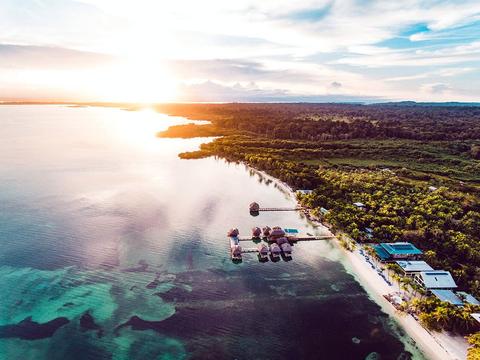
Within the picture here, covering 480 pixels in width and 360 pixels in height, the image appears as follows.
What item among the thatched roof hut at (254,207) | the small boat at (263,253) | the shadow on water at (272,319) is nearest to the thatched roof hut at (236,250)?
the small boat at (263,253)

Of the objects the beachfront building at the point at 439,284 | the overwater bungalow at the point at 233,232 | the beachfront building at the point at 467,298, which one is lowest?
the overwater bungalow at the point at 233,232

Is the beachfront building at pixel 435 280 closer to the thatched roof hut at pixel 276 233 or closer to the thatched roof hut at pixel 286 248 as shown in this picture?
the thatched roof hut at pixel 286 248

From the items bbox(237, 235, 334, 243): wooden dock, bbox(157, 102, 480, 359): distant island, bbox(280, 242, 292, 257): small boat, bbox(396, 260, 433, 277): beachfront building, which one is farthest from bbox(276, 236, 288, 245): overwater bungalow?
bbox(396, 260, 433, 277): beachfront building

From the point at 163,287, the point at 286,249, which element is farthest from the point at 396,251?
the point at 163,287

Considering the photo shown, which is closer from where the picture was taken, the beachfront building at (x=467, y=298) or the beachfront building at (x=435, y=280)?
the beachfront building at (x=467, y=298)

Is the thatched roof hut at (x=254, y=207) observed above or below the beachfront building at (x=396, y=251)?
below
